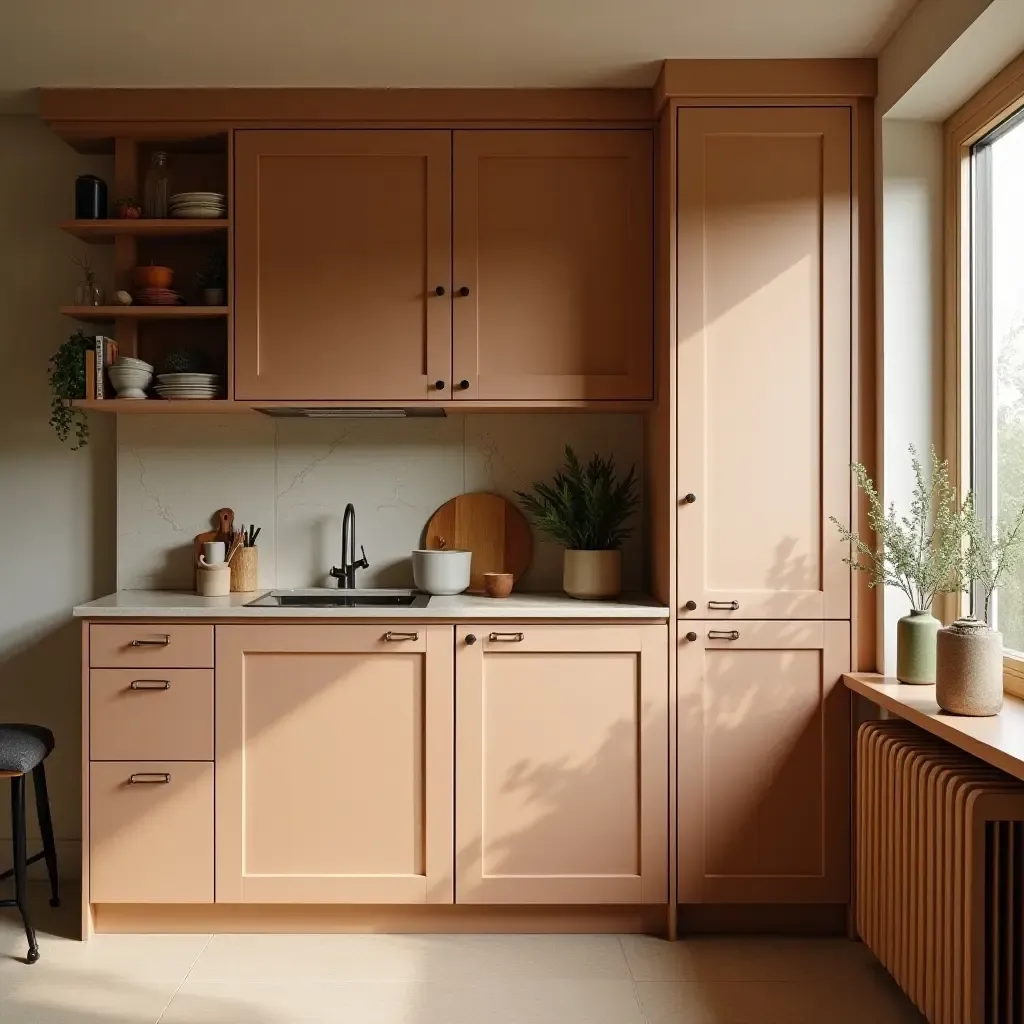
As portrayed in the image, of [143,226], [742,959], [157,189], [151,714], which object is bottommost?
[742,959]

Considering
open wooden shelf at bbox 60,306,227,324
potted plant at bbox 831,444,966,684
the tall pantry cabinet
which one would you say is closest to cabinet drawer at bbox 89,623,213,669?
open wooden shelf at bbox 60,306,227,324

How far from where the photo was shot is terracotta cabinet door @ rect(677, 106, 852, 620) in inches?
106

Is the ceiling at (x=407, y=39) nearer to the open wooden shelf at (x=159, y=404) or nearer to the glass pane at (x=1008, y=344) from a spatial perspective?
the glass pane at (x=1008, y=344)

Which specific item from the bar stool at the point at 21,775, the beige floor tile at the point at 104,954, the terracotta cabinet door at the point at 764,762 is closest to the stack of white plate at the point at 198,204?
the bar stool at the point at 21,775

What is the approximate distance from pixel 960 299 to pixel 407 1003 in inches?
90.2

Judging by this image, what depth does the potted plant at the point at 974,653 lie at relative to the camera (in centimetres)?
212

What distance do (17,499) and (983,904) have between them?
2934 millimetres

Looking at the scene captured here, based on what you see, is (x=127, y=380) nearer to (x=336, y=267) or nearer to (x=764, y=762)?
(x=336, y=267)

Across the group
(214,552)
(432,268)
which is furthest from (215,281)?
(214,552)

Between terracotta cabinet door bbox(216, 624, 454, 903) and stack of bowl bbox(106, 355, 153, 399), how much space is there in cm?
78

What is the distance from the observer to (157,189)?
9.46ft

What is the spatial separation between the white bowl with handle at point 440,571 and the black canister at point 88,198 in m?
1.39

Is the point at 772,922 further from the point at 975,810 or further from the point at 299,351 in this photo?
the point at 299,351

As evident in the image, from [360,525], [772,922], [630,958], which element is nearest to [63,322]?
[360,525]
